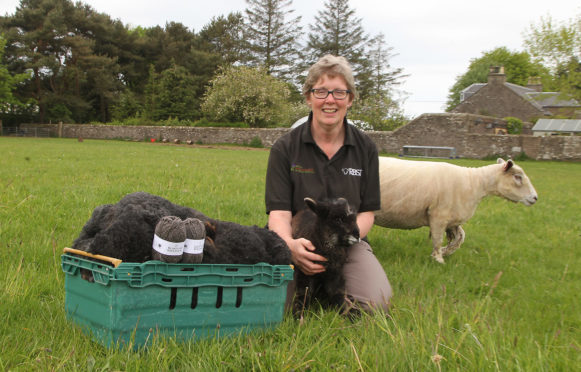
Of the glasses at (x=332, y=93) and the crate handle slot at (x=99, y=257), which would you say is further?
the glasses at (x=332, y=93)

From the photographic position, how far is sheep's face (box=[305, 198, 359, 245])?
261cm

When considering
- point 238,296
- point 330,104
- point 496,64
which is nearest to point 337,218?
point 238,296

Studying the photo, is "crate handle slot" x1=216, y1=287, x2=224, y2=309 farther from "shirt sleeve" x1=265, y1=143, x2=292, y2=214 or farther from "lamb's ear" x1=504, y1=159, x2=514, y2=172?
"lamb's ear" x1=504, y1=159, x2=514, y2=172

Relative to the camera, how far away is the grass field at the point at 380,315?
1.99m

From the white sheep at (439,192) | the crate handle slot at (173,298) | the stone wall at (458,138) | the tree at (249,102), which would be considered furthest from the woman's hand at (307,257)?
the tree at (249,102)

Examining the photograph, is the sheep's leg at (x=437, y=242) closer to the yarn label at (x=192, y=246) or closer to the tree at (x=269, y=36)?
the yarn label at (x=192, y=246)

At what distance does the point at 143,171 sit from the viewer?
9.86m

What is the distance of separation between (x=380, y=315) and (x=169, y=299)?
122 centimetres

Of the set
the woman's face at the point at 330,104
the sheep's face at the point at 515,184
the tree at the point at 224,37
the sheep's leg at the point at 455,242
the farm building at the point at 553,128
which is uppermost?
the tree at the point at 224,37

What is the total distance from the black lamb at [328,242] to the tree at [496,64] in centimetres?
8062

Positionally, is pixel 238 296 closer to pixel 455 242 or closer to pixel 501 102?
pixel 455 242

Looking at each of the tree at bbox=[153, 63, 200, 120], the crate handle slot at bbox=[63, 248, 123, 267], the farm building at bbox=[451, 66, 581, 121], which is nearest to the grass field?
the crate handle slot at bbox=[63, 248, 123, 267]

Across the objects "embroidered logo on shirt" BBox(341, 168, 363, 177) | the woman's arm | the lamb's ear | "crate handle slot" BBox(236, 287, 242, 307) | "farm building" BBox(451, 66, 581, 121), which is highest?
"farm building" BBox(451, 66, 581, 121)

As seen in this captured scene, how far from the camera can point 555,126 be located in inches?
2068
